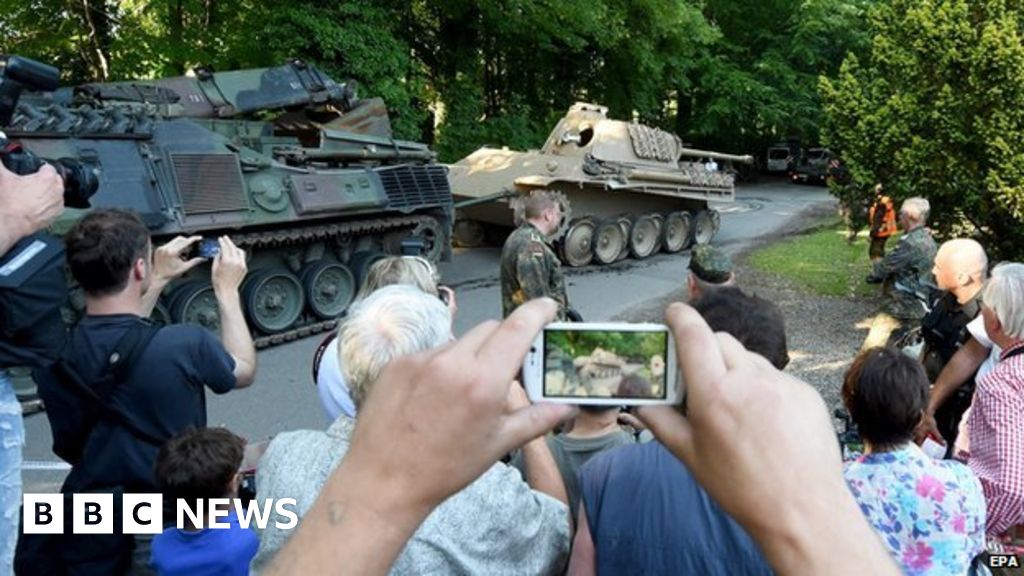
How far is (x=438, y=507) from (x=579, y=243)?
12.9 m

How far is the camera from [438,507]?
177cm

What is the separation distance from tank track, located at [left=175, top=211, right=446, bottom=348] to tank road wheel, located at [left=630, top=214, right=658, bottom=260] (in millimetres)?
5233

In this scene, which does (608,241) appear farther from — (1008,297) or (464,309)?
(1008,297)

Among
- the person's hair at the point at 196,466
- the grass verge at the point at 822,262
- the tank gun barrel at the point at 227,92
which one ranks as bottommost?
the grass verge at the point at 822,262

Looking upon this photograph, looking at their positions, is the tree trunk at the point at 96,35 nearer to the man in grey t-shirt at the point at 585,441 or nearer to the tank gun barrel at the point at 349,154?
the tank gun barrel at the point at 349,154

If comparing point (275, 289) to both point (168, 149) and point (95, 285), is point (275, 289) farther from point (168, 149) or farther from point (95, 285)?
point (95, 285)

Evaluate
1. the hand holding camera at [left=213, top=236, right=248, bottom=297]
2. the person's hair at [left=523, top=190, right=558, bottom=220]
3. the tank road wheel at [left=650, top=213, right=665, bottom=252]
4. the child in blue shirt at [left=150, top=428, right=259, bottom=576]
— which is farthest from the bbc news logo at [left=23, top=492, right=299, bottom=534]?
the tank road wheel at [left=650, top=213, right=665, bottom=252]

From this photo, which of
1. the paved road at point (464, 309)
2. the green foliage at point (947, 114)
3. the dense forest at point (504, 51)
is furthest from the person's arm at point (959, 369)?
the dense forest at point (504, 51)

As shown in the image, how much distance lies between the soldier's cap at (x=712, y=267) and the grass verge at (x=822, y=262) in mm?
7061

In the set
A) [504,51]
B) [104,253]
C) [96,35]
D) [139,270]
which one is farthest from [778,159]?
[104,253]

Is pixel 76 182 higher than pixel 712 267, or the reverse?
pixel 76 182

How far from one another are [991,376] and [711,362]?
2.60 meters

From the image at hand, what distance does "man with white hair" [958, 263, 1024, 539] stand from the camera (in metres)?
2.88

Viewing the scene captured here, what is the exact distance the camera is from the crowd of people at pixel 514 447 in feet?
3.15
